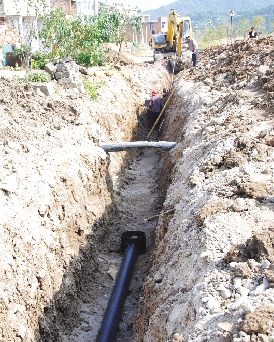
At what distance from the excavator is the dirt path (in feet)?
33.2

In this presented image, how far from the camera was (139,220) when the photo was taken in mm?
11164

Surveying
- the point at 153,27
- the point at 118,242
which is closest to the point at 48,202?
the point at 118,242

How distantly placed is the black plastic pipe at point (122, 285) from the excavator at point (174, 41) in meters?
15.7

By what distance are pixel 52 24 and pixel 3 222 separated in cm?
1426

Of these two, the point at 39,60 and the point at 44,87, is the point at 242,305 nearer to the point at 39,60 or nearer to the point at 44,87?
the point at 44,87

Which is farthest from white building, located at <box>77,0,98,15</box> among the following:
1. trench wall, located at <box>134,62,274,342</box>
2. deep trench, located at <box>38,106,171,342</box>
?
trench wall, located at <box>134,62,274,342</box>

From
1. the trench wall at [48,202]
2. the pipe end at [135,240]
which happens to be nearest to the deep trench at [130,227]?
the pipe end at [135,240]

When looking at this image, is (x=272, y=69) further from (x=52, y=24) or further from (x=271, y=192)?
(x=52, y=24)

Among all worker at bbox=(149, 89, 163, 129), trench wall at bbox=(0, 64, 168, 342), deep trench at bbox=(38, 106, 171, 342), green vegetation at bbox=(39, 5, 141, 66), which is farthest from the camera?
green vegetation at bbox=(39, 5, 141, 66)

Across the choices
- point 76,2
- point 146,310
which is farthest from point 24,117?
point 76,2

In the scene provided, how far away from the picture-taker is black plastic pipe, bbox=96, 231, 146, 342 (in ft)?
22.7

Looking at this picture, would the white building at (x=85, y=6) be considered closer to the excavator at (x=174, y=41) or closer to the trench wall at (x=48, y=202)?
the excavator at (x=174, y=41)

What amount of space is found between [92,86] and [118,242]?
6.37 metres

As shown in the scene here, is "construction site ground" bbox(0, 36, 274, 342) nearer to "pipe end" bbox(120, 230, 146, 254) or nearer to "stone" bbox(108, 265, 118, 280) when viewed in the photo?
"stone" bbox(108, 265, 118, 280)
